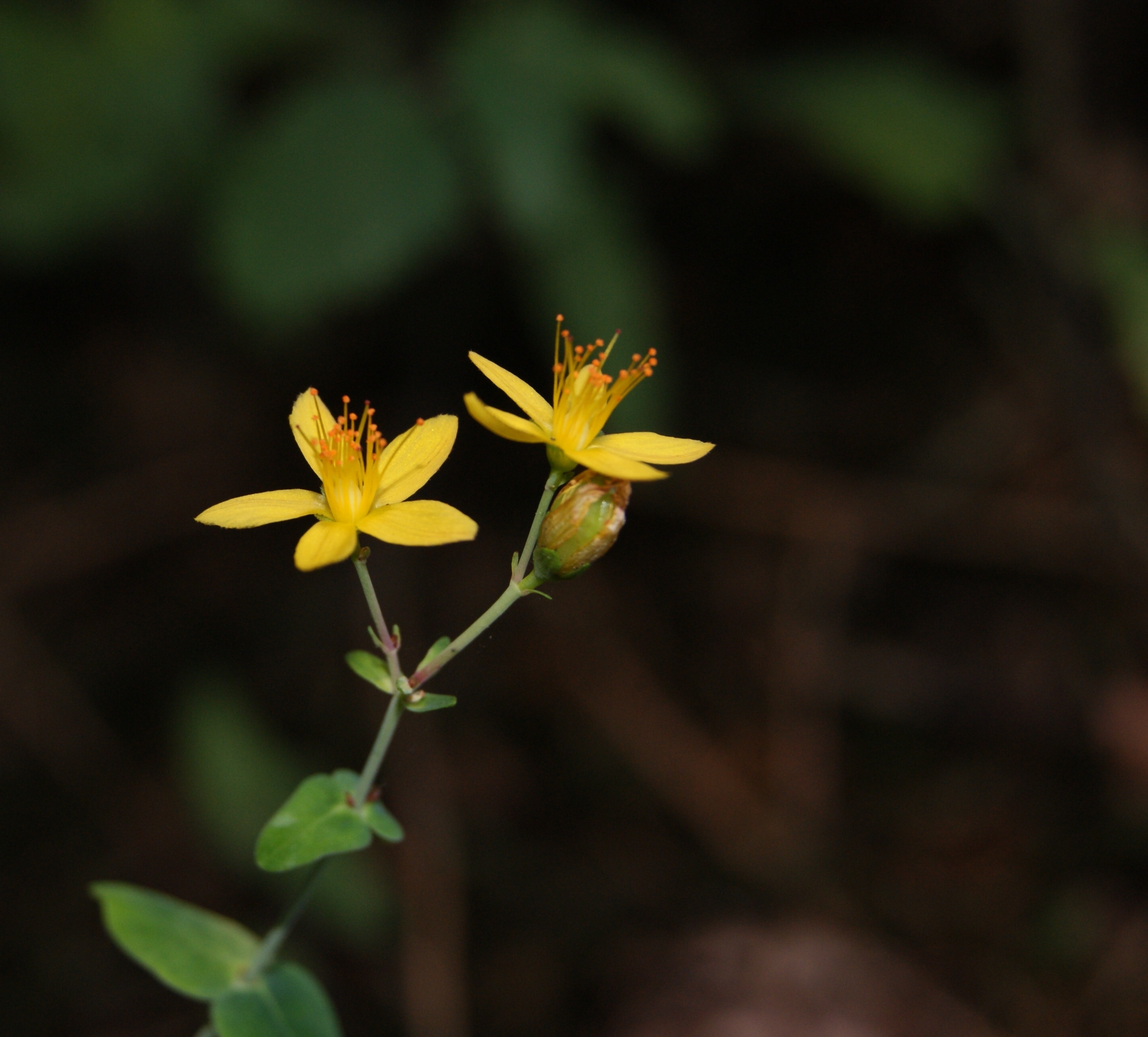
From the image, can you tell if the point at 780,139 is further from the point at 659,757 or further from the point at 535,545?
the point at 535,545

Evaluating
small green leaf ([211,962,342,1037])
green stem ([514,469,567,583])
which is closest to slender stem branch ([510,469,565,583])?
green stem ([514,469,567,583])

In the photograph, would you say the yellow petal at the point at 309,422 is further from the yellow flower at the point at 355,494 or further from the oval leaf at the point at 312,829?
the oval leaf at the point at 312,829

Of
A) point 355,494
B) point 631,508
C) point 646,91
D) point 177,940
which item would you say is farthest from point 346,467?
point 631,508

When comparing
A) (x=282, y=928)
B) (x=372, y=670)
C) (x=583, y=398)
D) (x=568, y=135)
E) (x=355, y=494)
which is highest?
(x=568, y=135)

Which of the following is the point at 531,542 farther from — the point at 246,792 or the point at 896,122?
the point at 896,122

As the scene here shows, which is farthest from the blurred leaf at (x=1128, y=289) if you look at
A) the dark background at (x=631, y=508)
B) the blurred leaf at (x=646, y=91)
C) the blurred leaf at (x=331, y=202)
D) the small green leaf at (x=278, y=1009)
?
the small green leaf at (x=278, y=1009)

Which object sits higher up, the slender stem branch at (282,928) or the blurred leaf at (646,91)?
the blurred leaf at (646,91)
